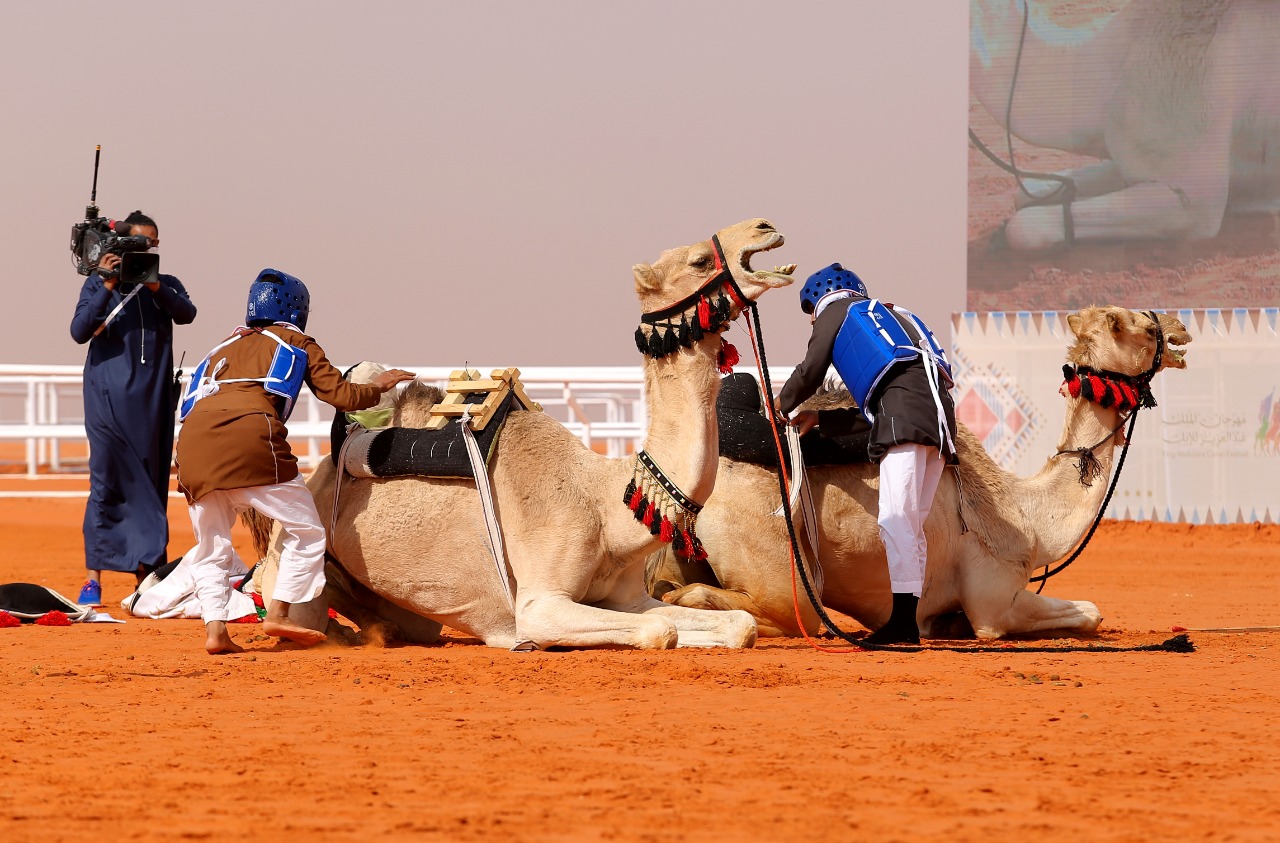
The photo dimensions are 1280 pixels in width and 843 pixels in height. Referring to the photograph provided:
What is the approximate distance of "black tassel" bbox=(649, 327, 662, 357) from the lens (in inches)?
284

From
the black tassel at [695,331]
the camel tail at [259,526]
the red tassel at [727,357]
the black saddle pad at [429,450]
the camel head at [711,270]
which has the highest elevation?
the camel head at [711,270]

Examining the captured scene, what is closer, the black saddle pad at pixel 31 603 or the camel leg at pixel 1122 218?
the black saddle pad at pixel 31 603

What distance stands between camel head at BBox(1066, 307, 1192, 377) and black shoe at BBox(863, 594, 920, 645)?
1.67 metres

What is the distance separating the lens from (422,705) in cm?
586

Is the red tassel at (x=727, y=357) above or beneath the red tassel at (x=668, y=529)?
above

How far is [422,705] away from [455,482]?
1904mm

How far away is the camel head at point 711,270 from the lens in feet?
22.9

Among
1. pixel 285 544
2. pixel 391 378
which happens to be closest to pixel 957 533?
pixel 391 378

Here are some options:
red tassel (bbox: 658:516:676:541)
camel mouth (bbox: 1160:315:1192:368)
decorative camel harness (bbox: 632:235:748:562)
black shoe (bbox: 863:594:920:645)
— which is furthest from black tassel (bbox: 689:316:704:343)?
camel mouth (bbox: 1160:315:1192:368)

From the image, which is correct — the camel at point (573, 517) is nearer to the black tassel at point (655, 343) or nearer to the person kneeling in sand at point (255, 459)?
the black tassel at point (655, 343)

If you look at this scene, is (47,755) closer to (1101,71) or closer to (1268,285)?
(1268,285)

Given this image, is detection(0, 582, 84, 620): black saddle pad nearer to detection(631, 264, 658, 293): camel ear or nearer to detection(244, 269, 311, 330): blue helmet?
detection(244, 269, 311, 330): blue helmet

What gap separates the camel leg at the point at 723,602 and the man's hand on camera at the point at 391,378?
171 centimetres

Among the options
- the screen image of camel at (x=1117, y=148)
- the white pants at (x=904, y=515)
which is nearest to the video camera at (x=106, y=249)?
the white pants at (x=904, y=515)
